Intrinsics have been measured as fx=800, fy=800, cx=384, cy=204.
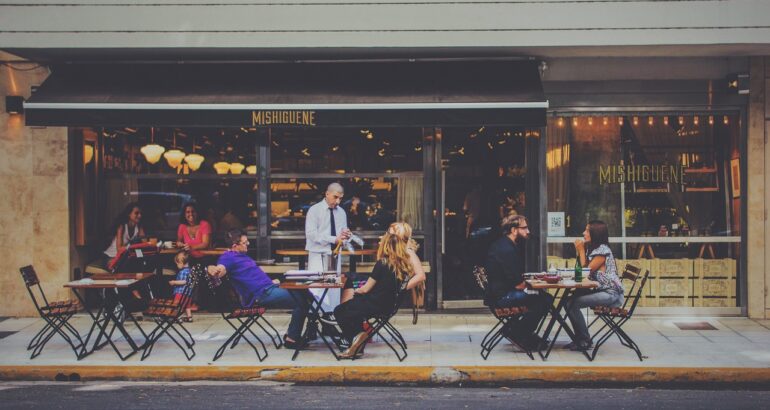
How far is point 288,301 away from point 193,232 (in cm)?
325

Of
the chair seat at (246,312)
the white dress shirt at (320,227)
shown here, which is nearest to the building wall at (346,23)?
the white dress shirt at (320,227)

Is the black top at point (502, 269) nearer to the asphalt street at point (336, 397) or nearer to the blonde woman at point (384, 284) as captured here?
the blonde woman at point (384, 284)

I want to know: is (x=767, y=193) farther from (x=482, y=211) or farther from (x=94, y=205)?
(x=94, y=205)

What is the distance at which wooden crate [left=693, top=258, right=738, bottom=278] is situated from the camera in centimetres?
1089

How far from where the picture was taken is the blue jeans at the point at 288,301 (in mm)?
8477


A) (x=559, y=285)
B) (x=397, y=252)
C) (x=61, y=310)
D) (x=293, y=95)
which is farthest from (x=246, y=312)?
(x=559, y=285)

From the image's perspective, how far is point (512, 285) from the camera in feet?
Answer: 27.3

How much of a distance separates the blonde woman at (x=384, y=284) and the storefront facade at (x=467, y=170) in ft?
8.57

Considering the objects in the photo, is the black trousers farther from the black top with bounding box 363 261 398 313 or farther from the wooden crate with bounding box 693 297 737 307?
the wooden crate with bounding box 693 297 737 307

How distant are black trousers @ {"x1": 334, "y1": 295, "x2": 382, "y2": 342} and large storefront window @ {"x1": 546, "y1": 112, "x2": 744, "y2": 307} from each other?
3832mm

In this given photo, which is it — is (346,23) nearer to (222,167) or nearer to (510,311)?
(222,167)

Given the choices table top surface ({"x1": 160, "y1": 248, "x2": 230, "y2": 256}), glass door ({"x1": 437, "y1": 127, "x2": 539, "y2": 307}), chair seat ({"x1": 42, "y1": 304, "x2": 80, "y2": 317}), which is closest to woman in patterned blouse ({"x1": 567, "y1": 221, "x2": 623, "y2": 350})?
glass door ({"x1": 437, "y1": 127, "x2": 539, "y2": 307})

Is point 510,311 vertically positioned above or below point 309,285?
below

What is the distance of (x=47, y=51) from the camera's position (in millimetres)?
10180
